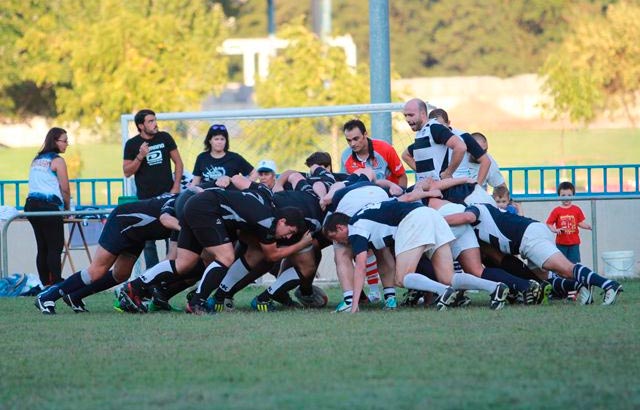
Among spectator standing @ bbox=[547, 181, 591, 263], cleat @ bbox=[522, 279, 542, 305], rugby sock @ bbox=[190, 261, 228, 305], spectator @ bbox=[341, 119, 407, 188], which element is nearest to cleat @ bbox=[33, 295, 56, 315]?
rugby sock @ bbox=[190, 261, 228, 305]

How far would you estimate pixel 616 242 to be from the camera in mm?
16844

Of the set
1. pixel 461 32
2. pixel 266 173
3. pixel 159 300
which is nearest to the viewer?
pixel 159 300

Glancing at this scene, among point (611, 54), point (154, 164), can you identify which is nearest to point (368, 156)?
point (154, 164)

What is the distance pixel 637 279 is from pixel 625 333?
261 inches

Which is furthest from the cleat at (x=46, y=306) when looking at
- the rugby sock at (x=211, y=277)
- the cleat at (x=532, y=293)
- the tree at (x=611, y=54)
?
the tree at (x=611, y=54)

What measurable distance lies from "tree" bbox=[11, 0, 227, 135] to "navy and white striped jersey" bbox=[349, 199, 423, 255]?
26.0 m

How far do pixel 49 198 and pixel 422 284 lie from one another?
5945 mm

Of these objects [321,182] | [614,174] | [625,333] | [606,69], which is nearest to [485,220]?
[321,182]

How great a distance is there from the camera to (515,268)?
11.5 meters

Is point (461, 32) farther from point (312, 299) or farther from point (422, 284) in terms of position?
point (422, 284)

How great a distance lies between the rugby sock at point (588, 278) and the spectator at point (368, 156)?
102 inches

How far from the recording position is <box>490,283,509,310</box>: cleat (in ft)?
34.5

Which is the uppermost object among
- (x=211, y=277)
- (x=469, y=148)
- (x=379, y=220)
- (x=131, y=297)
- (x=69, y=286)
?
(x=469, y=148)

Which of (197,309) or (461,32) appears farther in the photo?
(461,32)
